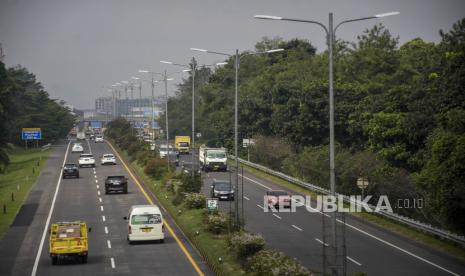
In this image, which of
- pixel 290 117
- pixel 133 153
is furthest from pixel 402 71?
pixel 133 153

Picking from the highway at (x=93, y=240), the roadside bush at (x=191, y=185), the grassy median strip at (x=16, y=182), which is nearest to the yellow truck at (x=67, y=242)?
the highway at (x=93, y=240)

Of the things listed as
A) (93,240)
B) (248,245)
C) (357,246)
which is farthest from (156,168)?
(248,245)

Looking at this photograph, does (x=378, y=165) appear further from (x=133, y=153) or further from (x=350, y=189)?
(x=133, y=153)

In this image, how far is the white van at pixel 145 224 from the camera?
41188 millimetres

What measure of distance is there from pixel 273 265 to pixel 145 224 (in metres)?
14.9

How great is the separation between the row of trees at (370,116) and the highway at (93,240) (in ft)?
46.5

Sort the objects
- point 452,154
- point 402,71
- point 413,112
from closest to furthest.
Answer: point 452,154
point 413,112
point 402,71

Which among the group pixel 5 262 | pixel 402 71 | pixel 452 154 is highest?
pixel 402 71

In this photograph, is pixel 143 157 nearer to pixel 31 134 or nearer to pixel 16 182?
pixel 16 182

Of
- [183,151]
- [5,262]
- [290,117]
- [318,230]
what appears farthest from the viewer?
[183,151]

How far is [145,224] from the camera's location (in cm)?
4169

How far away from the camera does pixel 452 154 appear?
4191cm

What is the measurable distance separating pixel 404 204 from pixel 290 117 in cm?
4069

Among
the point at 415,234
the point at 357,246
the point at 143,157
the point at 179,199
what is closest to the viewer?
the point at 357,246
